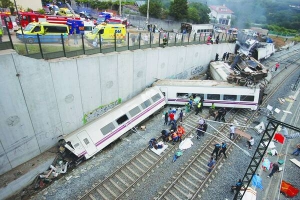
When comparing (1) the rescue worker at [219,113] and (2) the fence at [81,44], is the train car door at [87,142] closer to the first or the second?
(2) the fence at [81,44]

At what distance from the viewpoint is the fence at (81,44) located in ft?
37.2

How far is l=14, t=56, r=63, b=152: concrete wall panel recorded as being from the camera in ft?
35.9

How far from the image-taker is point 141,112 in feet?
56.3

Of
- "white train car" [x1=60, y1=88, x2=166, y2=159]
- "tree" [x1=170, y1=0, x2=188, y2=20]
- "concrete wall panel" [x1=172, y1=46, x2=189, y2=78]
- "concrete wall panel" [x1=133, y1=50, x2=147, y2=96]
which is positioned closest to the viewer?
"white train car" [x1=60, y1=88, x2=166, y2=159]

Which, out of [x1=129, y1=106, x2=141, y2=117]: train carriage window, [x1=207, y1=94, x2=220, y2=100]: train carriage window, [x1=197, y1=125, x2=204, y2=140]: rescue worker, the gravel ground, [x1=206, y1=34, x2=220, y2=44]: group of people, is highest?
[x1=206, y1=34, x2=220, y2=44]: group of people

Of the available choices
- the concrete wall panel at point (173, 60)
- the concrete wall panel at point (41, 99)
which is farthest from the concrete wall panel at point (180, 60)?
the concrete wall panel at point (41, 99)

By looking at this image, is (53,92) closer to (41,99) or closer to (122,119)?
(41,99)

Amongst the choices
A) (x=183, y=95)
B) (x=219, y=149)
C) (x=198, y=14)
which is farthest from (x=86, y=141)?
(x=198, y=14)

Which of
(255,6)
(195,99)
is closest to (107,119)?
(195,99)

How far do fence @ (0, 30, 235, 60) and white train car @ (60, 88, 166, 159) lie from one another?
472cm

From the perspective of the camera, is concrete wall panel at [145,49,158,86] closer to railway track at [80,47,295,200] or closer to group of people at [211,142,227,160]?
railway track at [80,47,295,200]

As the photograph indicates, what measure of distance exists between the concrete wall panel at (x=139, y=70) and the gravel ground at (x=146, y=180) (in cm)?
499

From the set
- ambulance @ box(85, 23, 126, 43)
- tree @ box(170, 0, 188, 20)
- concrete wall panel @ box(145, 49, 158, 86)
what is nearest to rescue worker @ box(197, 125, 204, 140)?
concrete wall panel @ box(145, 49, 158, 86)

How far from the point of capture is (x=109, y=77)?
16.0 m
